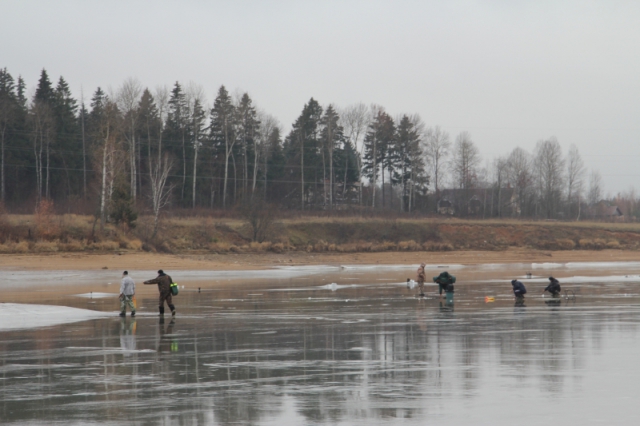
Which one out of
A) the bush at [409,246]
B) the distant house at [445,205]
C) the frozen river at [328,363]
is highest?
the distant house at [445,205]

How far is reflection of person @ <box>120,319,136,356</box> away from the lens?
17734 millimetres

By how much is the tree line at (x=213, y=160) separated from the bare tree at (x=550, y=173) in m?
0.26

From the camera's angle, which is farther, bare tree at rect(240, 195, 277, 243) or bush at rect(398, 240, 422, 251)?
bush at rect(398, 240, 422, 251)

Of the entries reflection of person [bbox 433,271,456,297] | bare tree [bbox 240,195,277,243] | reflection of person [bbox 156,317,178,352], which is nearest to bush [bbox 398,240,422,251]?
bare tree [bbox 240,195,277,243]

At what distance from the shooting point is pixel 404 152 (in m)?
116

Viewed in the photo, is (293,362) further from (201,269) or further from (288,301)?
(201,269)

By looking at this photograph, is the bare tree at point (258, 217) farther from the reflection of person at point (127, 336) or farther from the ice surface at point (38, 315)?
the reflection of person at point (127, 336)

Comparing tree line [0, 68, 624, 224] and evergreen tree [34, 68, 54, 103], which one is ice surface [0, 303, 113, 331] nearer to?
tree line [0, 68, 624, 224]

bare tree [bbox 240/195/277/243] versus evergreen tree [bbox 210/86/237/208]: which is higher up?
evergreen tree [bbox 210/86/237/208]

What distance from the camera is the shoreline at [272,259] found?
2084 inches

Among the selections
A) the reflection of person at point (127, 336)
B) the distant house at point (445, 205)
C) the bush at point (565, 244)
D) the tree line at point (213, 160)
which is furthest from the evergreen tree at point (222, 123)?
the reflection of person at point (127, 336)

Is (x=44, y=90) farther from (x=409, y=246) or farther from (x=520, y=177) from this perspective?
(x=520, y=177)

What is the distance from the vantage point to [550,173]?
459ft

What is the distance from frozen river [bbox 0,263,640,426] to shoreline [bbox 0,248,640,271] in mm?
23652
